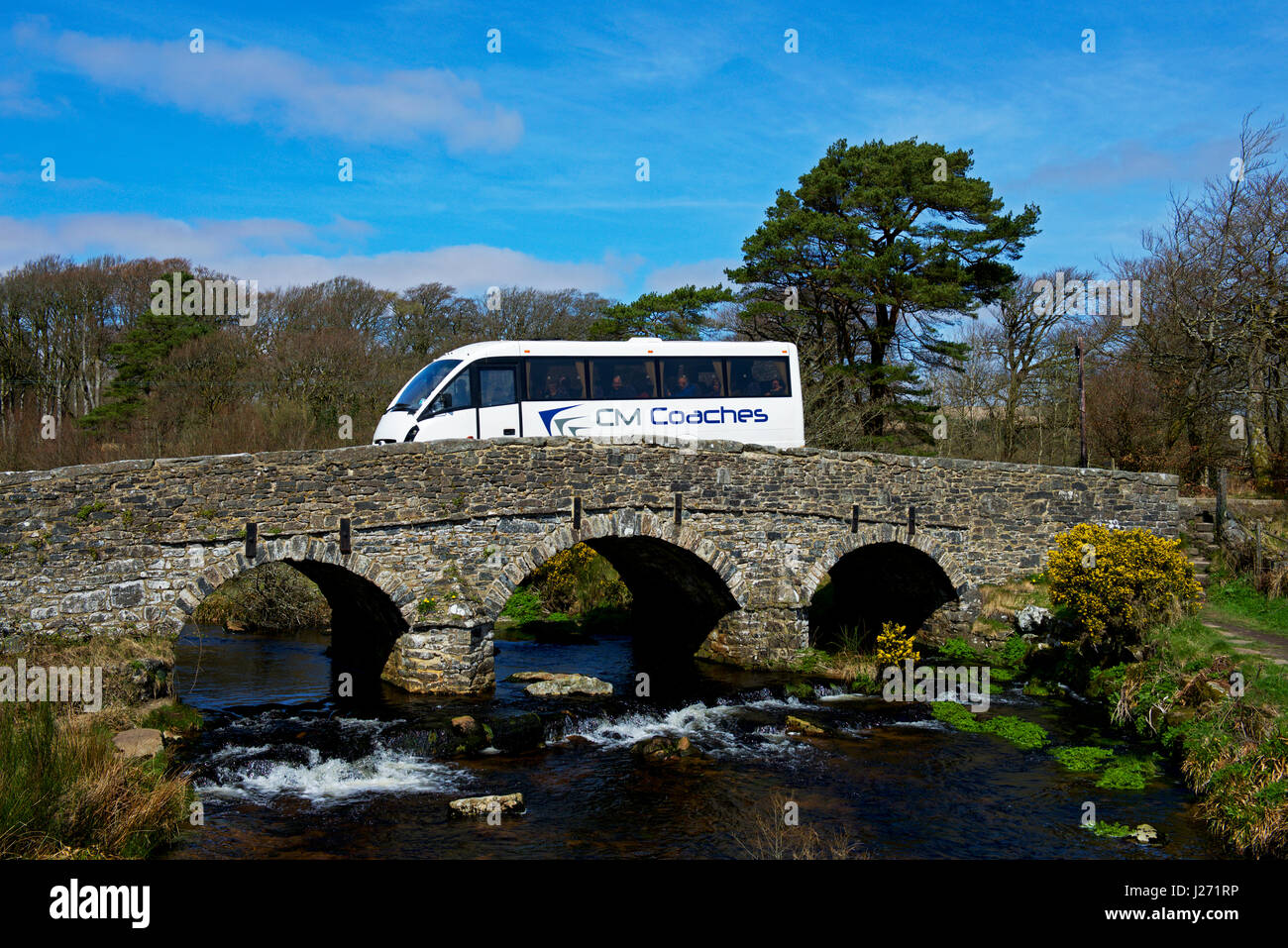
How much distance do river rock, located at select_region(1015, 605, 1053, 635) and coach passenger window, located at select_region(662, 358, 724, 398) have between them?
8500 millimetres

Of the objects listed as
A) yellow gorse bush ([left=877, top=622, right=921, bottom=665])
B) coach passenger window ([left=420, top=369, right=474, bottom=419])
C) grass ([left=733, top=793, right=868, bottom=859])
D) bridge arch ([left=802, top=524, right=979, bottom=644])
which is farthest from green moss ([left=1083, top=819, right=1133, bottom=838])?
coach passenger window ([left=420, top=369, right=474, bottom=419])

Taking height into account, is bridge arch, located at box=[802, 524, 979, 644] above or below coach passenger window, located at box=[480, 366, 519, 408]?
below

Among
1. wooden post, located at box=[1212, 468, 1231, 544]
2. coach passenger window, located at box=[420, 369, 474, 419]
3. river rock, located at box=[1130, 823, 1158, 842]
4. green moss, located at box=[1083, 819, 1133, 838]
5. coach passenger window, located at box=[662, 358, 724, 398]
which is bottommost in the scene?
green moss, located at box=[1083, 819, 1133, 838]

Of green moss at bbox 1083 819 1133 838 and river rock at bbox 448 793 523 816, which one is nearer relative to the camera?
green moss at bbox 1083 819 1133 838

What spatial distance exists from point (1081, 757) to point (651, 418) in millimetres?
10546

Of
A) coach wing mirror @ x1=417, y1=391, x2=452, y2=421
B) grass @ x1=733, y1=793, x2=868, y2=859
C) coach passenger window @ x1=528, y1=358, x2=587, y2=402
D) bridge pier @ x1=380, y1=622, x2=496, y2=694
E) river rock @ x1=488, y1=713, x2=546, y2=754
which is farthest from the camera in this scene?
coach passenger window @ x1=528, y1=358, x2=587, y2=402

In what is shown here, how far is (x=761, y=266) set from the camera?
31.6m

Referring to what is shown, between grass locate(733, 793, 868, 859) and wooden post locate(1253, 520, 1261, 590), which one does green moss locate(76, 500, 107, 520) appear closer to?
grass locate(733, 793, 868, 859)

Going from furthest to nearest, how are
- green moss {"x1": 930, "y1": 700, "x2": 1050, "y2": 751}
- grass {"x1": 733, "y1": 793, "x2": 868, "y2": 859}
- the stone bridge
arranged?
green moss {"x1": 930, "y1": 700, "x2": 1050, "y2": 751} < the stone bridge < grass {"x1": 733, "y1": 793, "x2": 868, "y2": 859}

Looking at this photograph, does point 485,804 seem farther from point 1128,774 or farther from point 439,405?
point 439,405

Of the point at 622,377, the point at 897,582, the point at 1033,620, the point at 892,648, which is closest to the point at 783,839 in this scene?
the point at 892,648

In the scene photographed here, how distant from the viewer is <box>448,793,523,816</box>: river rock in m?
11.5

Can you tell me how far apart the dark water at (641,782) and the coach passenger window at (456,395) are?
18.5 ft
